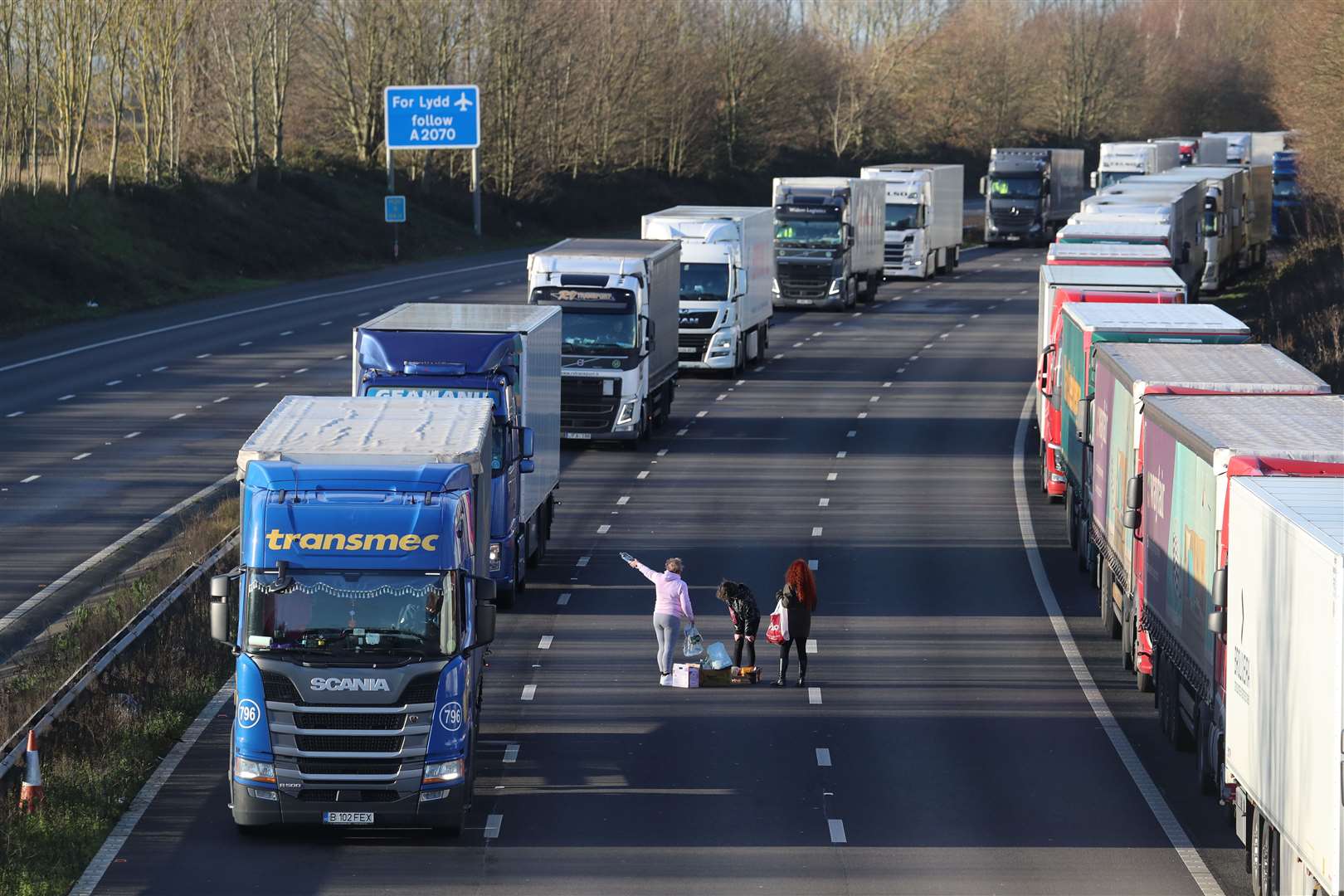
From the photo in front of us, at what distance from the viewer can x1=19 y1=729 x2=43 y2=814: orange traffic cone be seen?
16.3m

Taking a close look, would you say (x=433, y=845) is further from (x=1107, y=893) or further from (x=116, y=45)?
(x=116, y=45)

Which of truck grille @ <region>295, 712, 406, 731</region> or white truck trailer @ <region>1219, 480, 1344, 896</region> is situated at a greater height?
white truck trailer @ <region>1219, 480, 1344, 896</region>

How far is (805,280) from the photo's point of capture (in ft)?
201

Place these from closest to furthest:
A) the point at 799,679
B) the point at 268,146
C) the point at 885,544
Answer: the point at 799,679, the point at 885,544, the point at 268,146

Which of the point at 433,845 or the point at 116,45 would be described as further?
the point at 116,45

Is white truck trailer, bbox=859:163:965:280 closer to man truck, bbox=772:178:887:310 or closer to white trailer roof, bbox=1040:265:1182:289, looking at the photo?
man truck, bbox=772:178:887:310

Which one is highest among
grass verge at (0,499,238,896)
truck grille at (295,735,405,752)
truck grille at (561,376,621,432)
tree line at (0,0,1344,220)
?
tree line at (0,0,1344,220)

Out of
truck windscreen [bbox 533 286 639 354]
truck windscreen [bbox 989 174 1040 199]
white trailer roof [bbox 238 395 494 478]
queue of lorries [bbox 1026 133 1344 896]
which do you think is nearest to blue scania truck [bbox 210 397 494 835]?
white trailer roof [bbox 238 395 494 478]

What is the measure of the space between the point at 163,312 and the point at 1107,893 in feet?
154

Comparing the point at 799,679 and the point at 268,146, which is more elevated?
the point at 268,146

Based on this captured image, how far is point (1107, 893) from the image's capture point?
49.0 feet

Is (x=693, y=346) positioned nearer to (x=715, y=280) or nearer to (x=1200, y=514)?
(x=715, y=280)

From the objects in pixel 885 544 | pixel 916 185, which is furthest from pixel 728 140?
pixel 885 544

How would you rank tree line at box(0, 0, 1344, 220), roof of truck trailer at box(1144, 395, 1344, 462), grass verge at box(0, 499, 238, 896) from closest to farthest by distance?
grass verge at box(0, 499, 238, 896), roof of truck trailer at box(1144, 395, 1344, 462), tree line at box(0, 0, 1344, 220)
